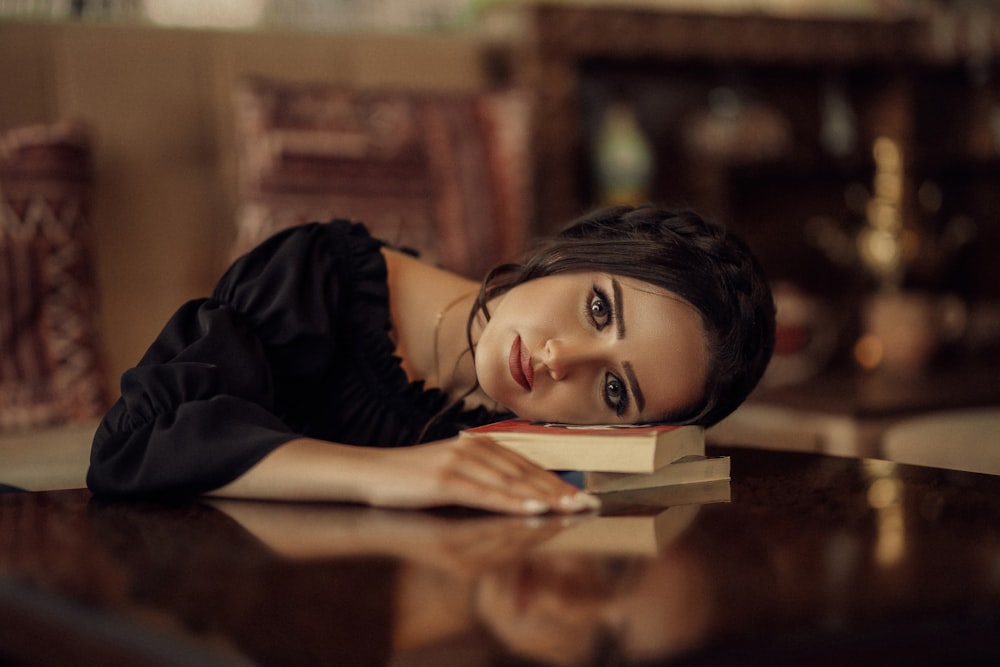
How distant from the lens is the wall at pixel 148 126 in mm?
2211

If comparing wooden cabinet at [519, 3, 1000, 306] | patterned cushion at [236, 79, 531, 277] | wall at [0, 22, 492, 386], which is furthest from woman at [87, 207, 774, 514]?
wooden cabinet at [519, 3, 1000, 306]

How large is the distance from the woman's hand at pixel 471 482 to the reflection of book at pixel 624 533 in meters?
0.04

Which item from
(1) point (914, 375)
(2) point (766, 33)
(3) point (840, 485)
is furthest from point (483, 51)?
(3) point (840, 485)

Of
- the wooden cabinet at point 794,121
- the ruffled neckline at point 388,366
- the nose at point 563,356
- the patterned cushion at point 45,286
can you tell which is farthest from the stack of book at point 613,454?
the wooden cabinet at point 794,121

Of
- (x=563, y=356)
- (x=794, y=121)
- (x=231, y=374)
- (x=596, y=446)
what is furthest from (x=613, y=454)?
(x=794, y=121)

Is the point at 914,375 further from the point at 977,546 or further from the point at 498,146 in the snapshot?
the point at 977,546

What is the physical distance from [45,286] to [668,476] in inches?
56.0

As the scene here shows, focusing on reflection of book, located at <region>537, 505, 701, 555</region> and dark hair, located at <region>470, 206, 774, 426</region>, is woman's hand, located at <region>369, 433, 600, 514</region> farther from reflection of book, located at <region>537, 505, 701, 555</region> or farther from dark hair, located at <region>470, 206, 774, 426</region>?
dark hair, located at <region>470, 206, 774, 426</region>

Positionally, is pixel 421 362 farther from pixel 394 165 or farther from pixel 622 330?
pixel 394 165

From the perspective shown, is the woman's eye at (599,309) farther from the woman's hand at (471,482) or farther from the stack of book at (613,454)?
the woman's hand at (471,482)

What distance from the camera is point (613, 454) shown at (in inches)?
35.1

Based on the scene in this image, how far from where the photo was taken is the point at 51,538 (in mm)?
795

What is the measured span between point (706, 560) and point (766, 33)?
2.79 m

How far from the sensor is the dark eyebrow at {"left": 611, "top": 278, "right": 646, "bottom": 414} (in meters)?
1.12
